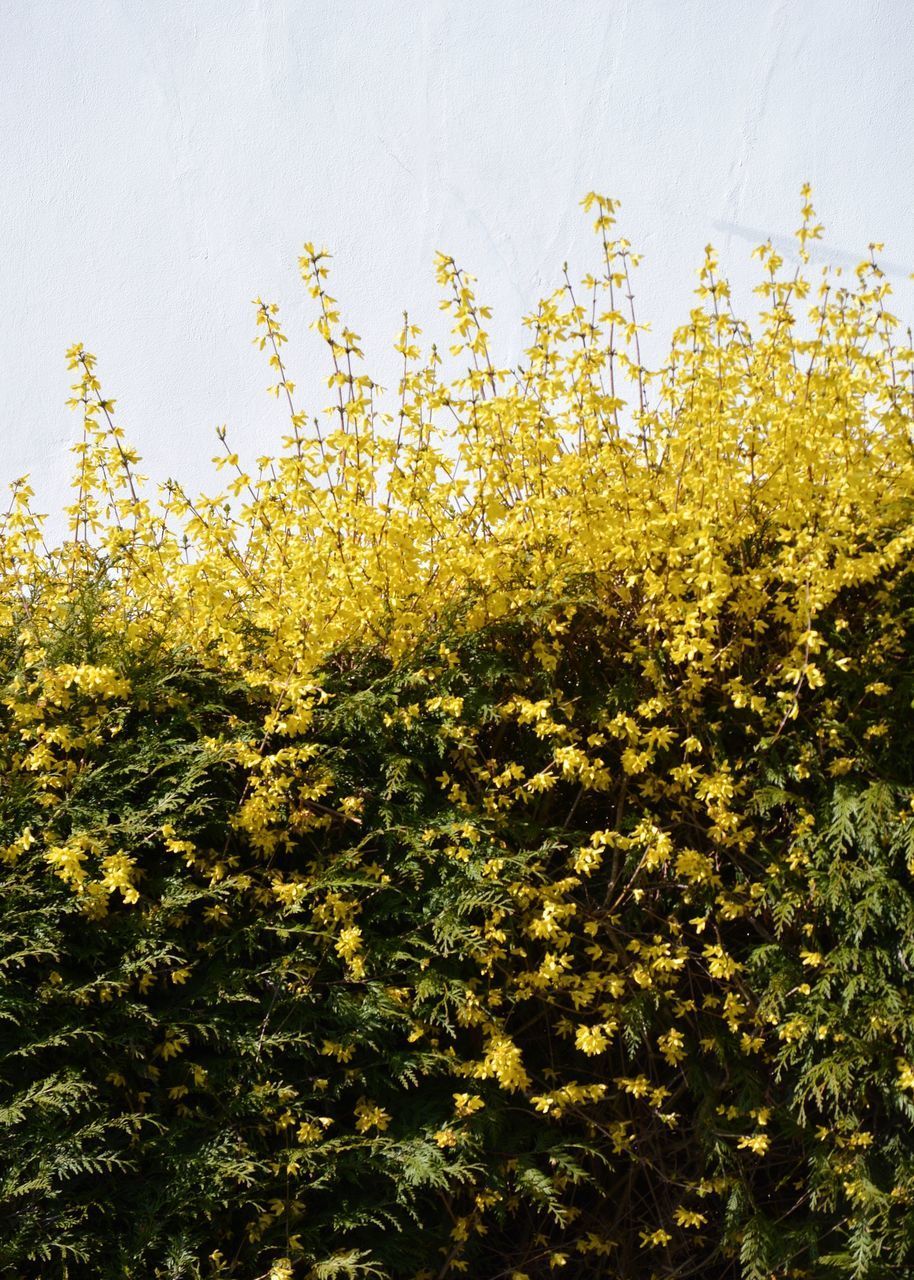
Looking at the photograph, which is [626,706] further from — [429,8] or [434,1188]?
[429,8]

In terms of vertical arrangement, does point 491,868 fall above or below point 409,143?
below

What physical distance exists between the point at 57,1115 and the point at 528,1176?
37.6 inches

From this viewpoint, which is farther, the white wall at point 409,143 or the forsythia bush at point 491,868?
the white wall at point 409,143

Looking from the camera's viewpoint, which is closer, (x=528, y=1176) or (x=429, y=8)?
(x=528, y=1176)

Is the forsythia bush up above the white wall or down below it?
below

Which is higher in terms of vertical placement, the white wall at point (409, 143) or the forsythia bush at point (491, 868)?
the white wall at point (409, 143)

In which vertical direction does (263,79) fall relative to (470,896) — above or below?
above

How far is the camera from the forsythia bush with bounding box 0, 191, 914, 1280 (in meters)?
2.59

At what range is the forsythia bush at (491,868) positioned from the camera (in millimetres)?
2590

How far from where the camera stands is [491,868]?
264 centimetres

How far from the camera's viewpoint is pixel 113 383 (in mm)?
5035

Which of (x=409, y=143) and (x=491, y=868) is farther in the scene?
(x=409, y=143)

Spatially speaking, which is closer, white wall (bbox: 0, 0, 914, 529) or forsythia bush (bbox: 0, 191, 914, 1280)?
forsythia bush (bbox: 0, 191, 914, 1280)

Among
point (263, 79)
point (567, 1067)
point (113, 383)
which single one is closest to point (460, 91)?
point (263, 79)
